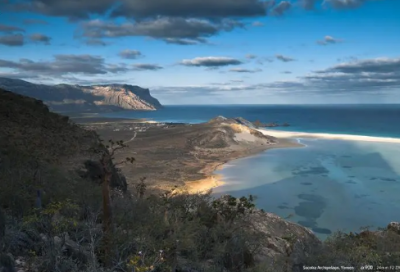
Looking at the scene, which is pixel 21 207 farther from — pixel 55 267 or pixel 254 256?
pixel 254 256

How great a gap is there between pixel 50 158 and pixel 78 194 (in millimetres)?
11551

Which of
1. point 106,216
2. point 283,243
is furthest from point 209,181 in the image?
point 106,216

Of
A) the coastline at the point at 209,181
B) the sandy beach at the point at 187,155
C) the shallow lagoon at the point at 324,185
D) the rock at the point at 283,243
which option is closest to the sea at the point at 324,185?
the shallow lagoon at the point at 324,185

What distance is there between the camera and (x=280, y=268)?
18453 mm

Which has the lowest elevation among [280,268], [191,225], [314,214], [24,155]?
[314,214]

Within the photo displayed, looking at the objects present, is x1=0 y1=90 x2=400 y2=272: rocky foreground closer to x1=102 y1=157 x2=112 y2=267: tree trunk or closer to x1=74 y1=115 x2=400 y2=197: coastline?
x1=102 y1=157 x2=112 y2=267: tree trunk

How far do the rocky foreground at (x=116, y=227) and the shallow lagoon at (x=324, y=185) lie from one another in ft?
37.4

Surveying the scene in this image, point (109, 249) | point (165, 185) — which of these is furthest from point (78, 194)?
point (165, 185)

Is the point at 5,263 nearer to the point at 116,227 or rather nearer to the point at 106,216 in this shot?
the point at 106,216

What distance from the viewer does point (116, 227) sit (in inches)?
703

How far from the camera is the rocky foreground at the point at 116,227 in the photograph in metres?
13.1

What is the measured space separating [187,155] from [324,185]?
123 feet

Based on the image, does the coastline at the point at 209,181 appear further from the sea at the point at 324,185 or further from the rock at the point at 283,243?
→ the rock at the point at 283,243

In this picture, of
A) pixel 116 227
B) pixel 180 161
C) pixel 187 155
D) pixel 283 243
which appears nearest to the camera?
pixel 116 227
